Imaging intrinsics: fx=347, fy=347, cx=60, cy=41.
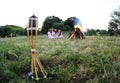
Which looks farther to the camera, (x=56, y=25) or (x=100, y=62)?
(x=56, y=25)

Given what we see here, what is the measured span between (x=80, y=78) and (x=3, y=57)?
6.80ft

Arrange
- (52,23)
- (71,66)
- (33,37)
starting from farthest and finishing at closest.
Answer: (52,23) < (71,66) < (33,37)

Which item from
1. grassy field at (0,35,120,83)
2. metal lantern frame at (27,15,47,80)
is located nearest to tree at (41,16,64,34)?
grassy field at (0,35,120,83)

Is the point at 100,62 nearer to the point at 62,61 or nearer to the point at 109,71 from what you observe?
the point at 109,71

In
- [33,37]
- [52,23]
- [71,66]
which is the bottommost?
[71,66]

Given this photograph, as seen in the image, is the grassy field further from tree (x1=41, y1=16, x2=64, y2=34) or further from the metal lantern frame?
tree (x1=41, y1=16, x2=64, y2=34)

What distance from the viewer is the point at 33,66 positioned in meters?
6.68

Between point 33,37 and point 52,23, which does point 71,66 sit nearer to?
point 33,37

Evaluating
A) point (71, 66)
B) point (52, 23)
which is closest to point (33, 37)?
point (71, 66)

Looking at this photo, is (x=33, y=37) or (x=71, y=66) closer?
(x=33, y=37)

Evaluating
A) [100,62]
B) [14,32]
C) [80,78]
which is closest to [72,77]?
[80,78]

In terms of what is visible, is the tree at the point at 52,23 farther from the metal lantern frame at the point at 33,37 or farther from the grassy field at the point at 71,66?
the metal lantern frame at the point at 33,37

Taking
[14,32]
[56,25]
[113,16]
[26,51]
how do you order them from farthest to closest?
1. [113,16]
2. [14,32]
3. [56,25]
4. [26,51]

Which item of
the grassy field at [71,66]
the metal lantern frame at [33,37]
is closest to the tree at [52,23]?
the grassy field at [71,66]
